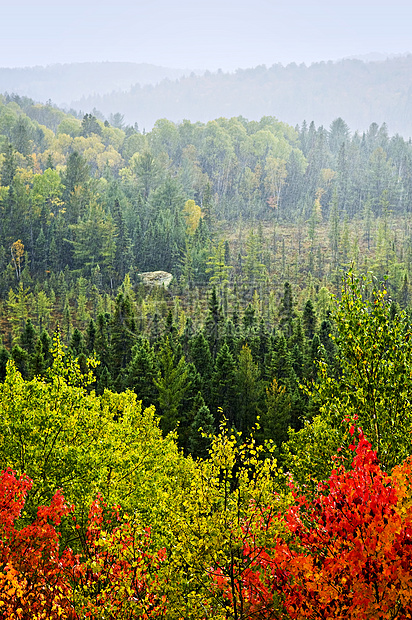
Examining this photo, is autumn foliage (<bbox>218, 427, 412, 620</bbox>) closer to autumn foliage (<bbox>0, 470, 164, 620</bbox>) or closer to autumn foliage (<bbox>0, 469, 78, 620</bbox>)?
autumn foliage (<bbox>0, 470, 164, 620</bbox>)

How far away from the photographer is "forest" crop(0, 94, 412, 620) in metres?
12.9

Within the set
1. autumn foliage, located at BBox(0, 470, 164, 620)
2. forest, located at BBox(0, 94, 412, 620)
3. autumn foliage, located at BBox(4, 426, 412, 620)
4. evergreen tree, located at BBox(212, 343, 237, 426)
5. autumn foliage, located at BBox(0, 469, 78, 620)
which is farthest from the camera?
evergreen tree, located at BBox(212, 343, 237, 426)

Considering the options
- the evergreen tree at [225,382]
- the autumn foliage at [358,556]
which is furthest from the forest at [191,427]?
the evergreen tree at [225,382]

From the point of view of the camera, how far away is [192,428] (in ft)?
143

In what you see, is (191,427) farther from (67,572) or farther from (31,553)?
(31,553)

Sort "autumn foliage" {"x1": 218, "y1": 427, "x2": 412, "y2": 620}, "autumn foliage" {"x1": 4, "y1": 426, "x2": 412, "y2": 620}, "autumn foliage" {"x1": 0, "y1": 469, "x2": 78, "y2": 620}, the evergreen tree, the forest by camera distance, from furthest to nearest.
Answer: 1. the evergreen tree
2. "autumn foliage" {"x1": 0, "y1": 469, "x2": 78, "y2": 620}
3. the forest
4. "autumn foliage" {"x1": 4, "y1": 426, "x2": 412, "y2": 620}
5. "autumn foliage" {"x1": 218, "y1": 427, "x2": 412, "y2": 620}

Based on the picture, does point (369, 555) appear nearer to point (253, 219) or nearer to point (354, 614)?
point (354, 614)

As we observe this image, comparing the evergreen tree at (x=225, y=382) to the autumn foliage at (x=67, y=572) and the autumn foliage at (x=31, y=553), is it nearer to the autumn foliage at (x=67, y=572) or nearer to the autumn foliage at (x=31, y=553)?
the autumn foliage at (x=67, y=572)

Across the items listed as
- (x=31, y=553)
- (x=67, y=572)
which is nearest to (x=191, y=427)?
(x=67, y=572)

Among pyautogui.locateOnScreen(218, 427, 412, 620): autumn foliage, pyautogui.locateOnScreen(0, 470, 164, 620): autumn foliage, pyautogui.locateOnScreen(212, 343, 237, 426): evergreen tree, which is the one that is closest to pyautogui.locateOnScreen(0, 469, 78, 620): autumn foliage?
pyautogui.locateOnScreen(0, 470, 164, 620): autumn foliage

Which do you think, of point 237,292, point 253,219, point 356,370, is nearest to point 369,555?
point 356,370

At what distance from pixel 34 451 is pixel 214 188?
583ft

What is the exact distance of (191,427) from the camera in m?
44.2

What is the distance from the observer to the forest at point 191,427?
12.9 metres
